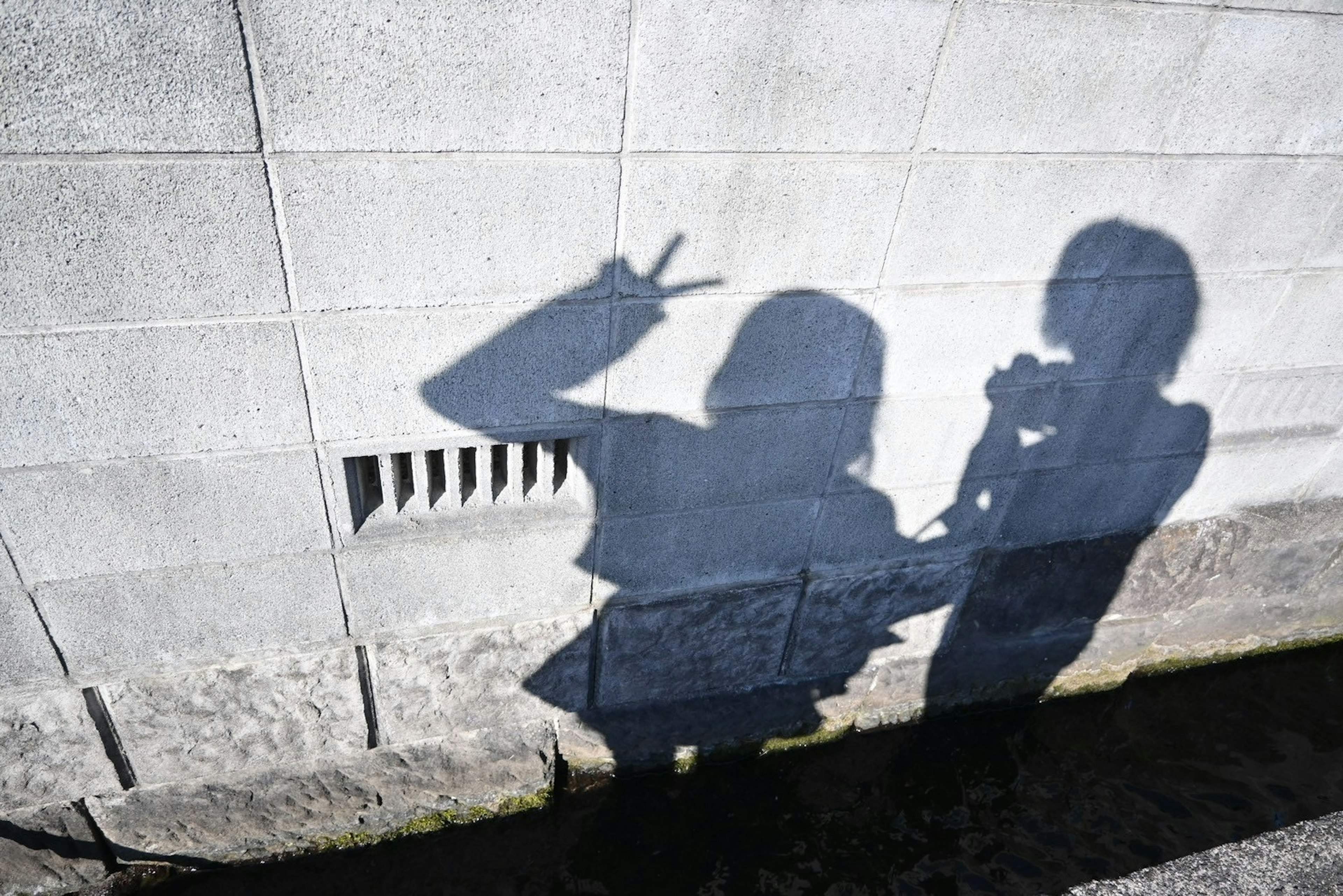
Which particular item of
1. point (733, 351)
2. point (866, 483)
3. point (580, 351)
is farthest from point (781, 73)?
point (866, 483)

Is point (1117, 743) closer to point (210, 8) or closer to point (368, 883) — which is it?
point (368, 883)

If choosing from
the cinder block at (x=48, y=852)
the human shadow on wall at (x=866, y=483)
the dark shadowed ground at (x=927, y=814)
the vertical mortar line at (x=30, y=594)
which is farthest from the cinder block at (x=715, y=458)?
the cinder block at (x=48, y=852)

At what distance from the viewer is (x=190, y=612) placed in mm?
2480

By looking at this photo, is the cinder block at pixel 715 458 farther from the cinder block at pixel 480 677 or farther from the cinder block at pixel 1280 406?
the cinder block at pixel 1280 406

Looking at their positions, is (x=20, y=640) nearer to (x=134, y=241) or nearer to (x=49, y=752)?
(x=49, y=752)

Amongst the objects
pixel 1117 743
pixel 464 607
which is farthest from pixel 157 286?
pixel 1117 743

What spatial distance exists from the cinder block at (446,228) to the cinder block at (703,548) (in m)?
0.99

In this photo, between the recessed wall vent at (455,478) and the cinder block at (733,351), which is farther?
the recessed wall vent at (455,478)

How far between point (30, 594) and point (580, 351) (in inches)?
72.0

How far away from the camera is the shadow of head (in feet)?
8.58

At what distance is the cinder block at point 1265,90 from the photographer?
2.35m

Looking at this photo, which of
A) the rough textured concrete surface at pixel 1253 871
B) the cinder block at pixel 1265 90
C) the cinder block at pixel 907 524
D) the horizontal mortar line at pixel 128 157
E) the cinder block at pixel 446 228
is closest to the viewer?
the horizontal mortar line at pixel 128 157

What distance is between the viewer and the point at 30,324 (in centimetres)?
190

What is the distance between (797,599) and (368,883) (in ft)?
6.94
